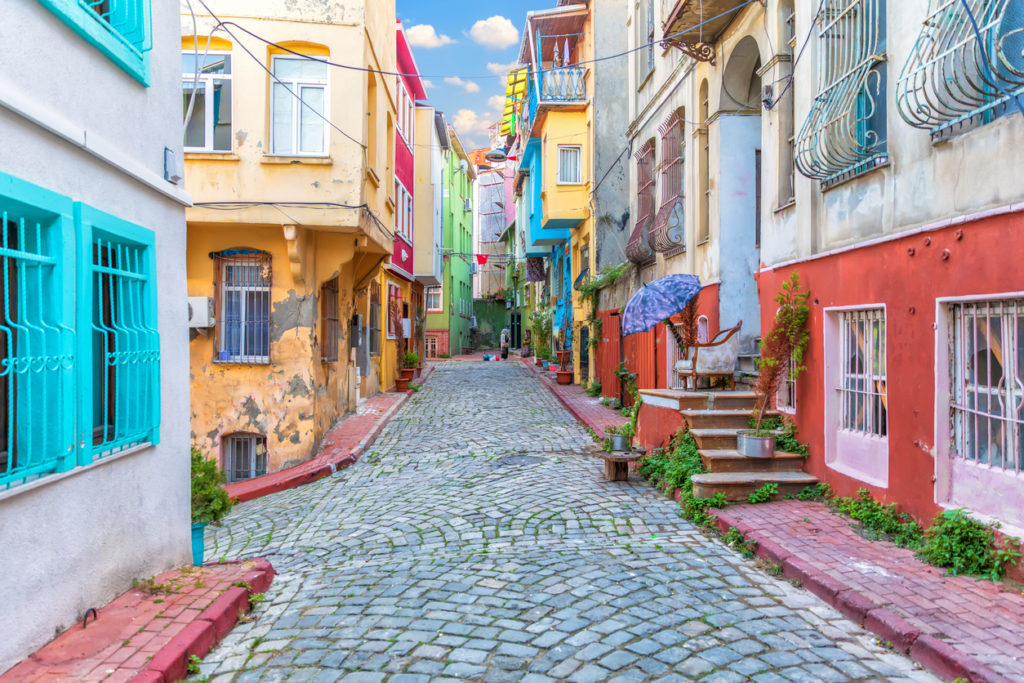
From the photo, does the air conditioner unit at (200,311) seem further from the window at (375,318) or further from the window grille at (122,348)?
the window at (375,318)

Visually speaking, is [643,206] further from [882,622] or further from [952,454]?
[882,622]

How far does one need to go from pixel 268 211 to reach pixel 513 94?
16418mm

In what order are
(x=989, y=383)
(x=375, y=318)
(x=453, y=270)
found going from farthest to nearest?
(x=453, y=270) → (x=375, y=318) → (x=989, y=383)

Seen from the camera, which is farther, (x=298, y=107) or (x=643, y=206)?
(x=643, y=206)

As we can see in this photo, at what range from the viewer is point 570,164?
65.1ft

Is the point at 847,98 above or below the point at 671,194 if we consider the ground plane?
below

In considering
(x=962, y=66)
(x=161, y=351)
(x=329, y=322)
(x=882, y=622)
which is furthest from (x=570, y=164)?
(x=882, y=622)

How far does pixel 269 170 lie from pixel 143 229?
5.66 meters

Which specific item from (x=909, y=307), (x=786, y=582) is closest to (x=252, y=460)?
(x=786, y=582)

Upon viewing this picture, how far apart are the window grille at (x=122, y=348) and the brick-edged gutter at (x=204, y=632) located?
4.08ft

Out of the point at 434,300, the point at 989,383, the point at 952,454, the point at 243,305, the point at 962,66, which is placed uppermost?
the point at 434,300

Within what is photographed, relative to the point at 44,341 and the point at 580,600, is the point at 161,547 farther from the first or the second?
the point at 580,600

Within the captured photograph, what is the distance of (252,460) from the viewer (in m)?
11.0

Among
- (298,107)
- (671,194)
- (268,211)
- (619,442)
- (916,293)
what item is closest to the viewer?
(916,293)
